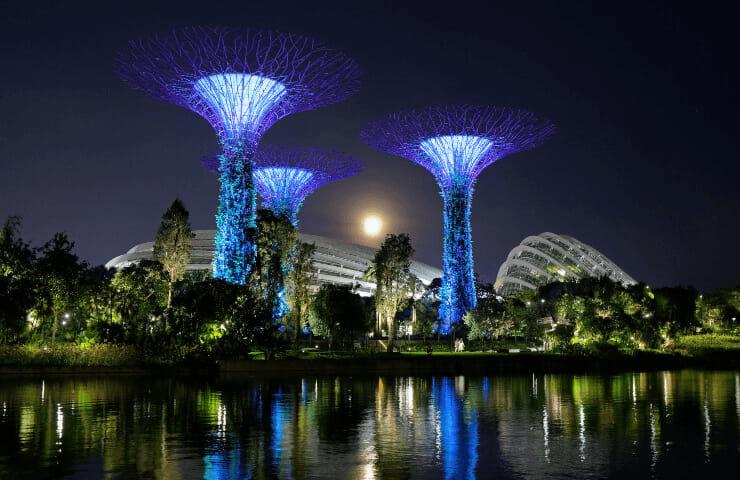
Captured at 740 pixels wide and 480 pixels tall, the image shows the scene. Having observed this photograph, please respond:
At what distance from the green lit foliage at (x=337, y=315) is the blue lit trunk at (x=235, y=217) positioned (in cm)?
874

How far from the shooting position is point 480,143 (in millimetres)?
67625

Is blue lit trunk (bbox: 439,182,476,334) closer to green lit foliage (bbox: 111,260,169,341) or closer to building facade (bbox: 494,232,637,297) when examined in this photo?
green lit foliage (bbox: 111,260,169,341)

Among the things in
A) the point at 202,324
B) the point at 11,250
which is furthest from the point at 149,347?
the point at 11,250

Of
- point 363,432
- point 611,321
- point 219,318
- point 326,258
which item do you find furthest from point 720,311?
point 363,432

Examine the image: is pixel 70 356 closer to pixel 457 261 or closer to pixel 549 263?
pixel 457 261

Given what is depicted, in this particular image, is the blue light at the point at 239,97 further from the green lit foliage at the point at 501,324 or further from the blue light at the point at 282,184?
the green lit foliage at the point at 501,324

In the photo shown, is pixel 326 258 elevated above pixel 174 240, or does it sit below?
above

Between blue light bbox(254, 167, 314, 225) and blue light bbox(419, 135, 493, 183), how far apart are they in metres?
10.5

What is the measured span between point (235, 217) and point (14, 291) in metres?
16.2

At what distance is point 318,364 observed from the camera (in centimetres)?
4044

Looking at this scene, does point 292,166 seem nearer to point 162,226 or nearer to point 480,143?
point 480,143

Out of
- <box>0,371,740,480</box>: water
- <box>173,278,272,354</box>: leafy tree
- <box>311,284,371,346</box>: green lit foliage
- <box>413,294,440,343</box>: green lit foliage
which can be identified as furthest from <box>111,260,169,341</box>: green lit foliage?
<box>413,294,440,343</box>: green lit foliage

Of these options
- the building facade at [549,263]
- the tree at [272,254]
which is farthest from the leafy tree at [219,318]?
the building facade at [549,263]

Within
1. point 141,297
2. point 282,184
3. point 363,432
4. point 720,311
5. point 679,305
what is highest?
point 282,184
